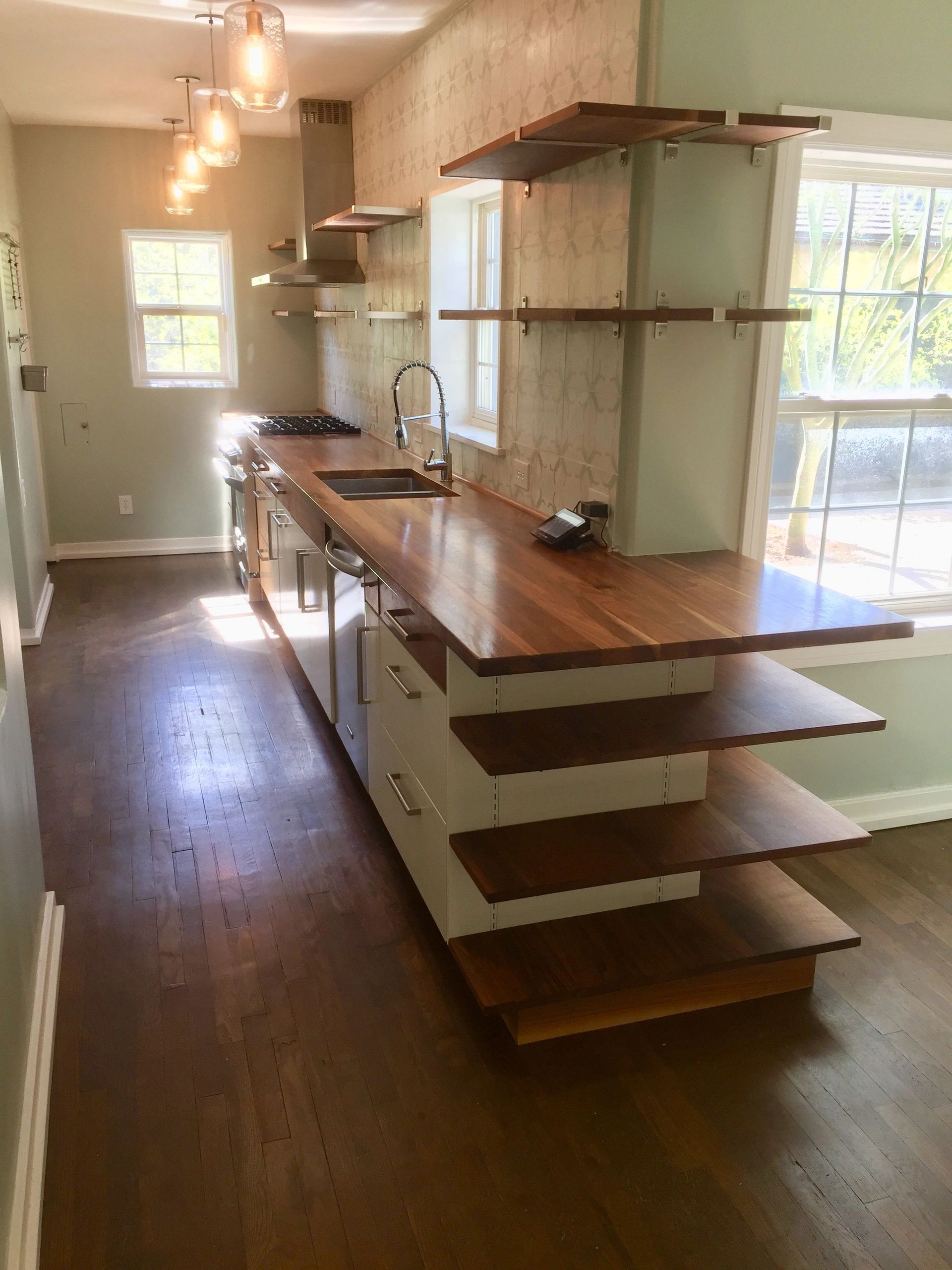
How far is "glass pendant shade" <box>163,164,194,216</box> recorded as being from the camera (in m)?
5.89

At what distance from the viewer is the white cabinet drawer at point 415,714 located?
2260 mm

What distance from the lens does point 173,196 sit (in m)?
6.07

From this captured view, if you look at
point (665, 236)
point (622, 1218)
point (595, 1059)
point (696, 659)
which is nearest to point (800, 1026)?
point (595, 1059)

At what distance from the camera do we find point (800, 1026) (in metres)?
2.30

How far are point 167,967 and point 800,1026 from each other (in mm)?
1515

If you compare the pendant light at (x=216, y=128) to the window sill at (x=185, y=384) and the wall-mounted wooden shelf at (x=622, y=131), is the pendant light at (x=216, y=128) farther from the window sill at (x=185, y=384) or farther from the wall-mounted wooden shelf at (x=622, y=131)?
the window sill at (x=185, y=384)

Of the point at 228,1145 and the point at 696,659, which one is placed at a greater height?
the point at 696,659

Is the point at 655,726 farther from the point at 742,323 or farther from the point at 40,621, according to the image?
the point at 40,621

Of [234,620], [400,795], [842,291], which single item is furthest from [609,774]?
[234,620]

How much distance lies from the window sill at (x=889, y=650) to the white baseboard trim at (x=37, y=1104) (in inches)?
81.4

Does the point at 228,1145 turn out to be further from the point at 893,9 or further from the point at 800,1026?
the point at 893,9

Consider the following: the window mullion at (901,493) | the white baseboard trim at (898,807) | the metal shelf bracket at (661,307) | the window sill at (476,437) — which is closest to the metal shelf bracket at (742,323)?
the metal shelf bracket at (661,307)

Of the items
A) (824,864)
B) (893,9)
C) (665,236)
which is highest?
(893,9)

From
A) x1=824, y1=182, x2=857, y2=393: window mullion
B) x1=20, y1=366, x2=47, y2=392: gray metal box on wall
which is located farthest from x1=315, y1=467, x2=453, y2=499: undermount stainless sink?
x1=20, y1=366, x2=47, y2=392: gray metal box on wall
